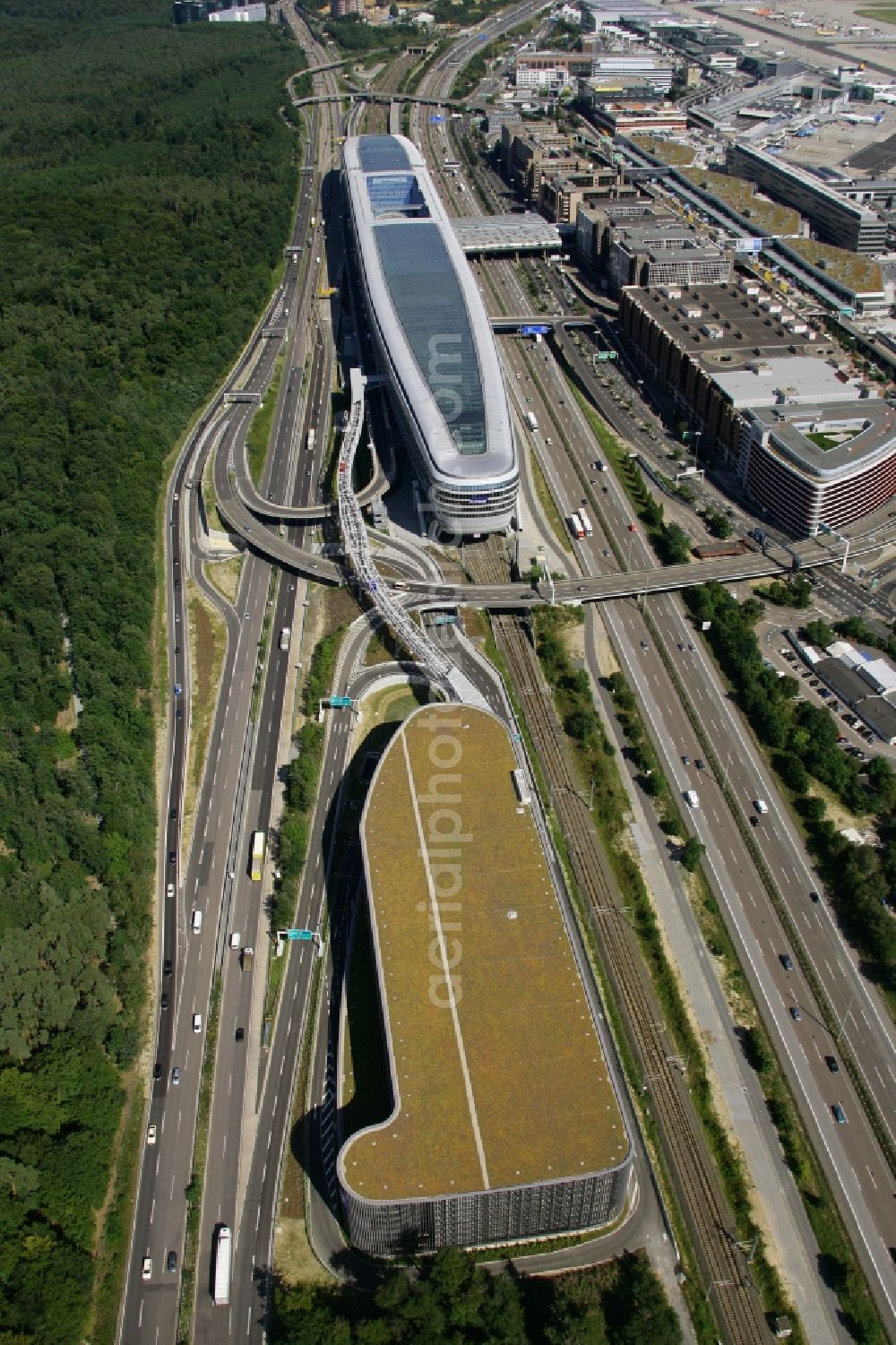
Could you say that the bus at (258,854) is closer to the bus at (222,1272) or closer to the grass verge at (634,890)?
the bus at (222,1272)

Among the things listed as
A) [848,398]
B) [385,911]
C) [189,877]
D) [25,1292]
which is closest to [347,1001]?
[385,911]

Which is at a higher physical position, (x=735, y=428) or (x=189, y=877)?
(x=735, y=428)

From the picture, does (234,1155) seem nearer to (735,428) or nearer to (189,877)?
(189,877)

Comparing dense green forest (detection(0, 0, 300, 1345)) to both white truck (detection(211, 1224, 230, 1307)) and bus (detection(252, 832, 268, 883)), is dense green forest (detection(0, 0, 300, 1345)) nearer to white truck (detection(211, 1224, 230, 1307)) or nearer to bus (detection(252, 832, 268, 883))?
white truck (detection(211, 1224, 230, 1307))

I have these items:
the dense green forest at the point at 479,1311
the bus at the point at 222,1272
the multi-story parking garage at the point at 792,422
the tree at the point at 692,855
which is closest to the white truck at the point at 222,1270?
the bus at the point at 222,1272

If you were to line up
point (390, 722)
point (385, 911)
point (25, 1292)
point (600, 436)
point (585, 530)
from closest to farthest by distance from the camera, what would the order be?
point (25, 1292) → point (385, 911) → point (390, 722) → point (585, 530) → point (600, 436)

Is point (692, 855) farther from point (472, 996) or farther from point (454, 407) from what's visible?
point (454, 407)
